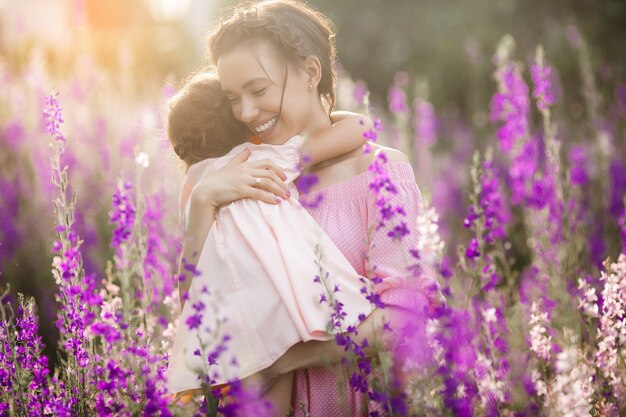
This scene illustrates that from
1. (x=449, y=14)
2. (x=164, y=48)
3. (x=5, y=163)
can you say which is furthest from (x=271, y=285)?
(x=164, y=48)

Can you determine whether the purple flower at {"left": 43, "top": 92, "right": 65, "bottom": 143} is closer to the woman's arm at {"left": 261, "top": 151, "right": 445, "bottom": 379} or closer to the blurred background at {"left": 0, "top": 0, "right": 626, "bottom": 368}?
the blurred background at {"left": 0, "top": 0, "right": 626, "bottom": 368}

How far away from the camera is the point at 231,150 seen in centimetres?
250

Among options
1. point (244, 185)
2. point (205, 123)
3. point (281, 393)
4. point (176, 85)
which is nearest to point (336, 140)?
point (244, 185)

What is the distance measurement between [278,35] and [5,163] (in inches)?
134

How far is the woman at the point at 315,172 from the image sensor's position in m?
2.09

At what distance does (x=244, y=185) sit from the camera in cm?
218

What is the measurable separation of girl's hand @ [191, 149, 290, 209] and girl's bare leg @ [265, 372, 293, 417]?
49 centimetres

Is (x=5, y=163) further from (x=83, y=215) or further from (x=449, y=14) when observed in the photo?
(x=449, y=14)

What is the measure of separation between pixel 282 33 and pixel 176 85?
4.68ft

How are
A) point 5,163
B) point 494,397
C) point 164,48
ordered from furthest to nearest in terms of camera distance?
point 164,48, point 5,163, point 494,397

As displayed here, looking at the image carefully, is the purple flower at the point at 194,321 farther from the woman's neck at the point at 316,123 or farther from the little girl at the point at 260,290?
the woman's neck at the point at 316,123

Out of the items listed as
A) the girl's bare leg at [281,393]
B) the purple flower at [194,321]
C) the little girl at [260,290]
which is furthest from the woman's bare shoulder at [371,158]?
the purple flower at [194,321]

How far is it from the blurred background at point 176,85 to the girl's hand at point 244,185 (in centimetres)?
33

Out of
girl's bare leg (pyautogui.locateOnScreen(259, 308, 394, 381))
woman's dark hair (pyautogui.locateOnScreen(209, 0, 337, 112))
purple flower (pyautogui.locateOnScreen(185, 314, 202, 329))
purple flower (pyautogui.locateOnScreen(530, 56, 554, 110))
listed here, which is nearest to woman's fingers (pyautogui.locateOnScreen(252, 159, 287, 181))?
woman's dark hair (pyautogui.locateOnScreen(209, 0, 337, 112))
